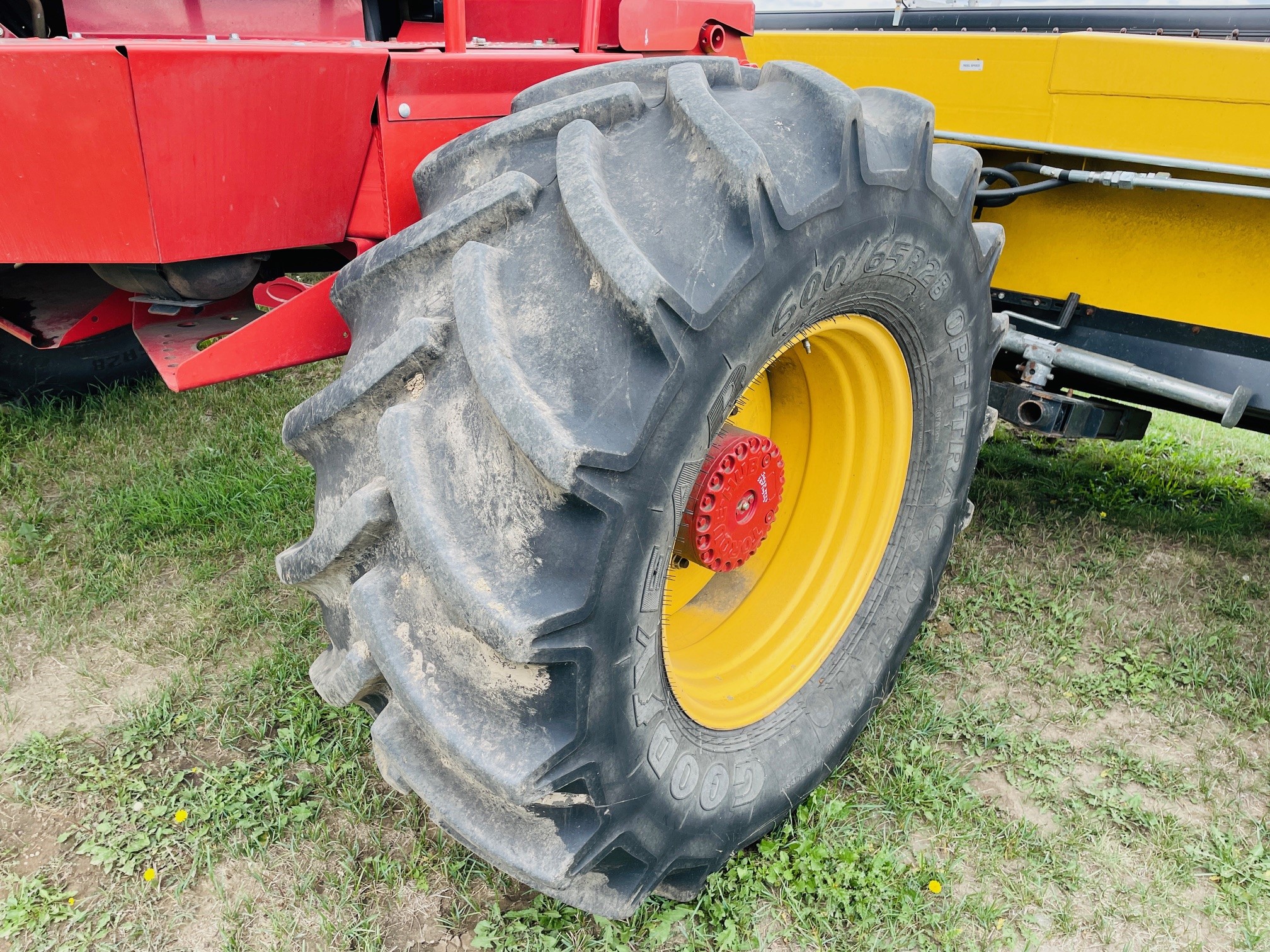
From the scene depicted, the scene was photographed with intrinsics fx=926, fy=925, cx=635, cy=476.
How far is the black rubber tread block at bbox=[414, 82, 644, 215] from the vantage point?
136 centimetres

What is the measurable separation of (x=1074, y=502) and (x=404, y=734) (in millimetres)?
2613

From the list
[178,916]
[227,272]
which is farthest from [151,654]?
[227,272]

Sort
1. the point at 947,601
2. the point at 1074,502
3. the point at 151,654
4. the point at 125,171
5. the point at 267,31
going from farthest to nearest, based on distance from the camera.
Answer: the point at 1074,502
the point at 947,601
the point at 151,654
the point at 267,31
the point at 125,171

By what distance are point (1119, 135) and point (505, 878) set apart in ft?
6.75

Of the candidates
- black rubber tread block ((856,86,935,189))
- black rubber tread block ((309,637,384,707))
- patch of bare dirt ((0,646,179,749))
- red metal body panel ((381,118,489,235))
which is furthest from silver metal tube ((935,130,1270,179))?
patch of bare dirt ((0,646,179,749))

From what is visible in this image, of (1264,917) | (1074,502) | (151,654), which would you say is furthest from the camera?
(1074,502)

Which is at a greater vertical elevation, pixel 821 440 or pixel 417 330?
pixel 417 330

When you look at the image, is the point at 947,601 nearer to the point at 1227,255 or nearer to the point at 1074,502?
the point at 1074,502

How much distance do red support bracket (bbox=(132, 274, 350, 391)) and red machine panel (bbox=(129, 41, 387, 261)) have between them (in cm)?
11

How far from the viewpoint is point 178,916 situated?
166 cm

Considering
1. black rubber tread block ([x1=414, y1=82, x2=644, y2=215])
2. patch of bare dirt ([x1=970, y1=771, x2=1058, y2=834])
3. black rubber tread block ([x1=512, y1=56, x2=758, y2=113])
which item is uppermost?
black rubber tread block ([x1=512, y1=56, x2=758, y2=113])

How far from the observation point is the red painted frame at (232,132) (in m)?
1.15

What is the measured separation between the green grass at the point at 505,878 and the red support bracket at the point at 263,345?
882 millimetres

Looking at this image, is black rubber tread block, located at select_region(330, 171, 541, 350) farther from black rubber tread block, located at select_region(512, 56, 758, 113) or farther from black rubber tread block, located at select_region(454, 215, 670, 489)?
black rubber tread block, located at select_region(512, 56, 758, 113)
